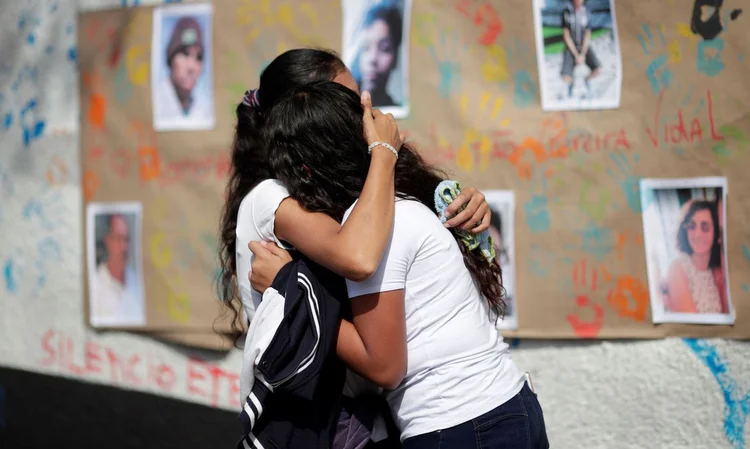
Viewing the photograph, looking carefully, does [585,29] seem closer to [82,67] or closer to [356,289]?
[356,289]

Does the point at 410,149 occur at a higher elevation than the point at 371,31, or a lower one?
lower

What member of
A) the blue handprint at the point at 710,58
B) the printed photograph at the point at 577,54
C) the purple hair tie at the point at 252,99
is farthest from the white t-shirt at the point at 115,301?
the blue handprint at the point at 710,58

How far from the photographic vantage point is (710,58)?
2709 millimetres

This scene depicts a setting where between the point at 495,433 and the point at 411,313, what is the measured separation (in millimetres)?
336

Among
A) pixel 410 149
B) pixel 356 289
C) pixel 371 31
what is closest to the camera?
pixel 356 289

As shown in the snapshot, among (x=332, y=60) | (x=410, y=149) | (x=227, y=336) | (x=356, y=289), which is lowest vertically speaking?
(x=227, y=336)

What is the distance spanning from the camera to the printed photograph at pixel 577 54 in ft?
9.23

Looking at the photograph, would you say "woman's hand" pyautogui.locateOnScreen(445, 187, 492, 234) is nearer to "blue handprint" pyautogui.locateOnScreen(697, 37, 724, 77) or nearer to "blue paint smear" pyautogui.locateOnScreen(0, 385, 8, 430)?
"blue handprint" pyautogui.locateOnScreen(697, 37, 724, 77)

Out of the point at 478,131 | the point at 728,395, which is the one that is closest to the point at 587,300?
the point at 728,395

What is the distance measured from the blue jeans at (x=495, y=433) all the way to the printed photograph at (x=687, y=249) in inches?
49.8

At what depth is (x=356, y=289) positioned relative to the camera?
1.65 metres

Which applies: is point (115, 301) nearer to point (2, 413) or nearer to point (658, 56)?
point (2, 413)

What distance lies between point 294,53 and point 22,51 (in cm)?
221

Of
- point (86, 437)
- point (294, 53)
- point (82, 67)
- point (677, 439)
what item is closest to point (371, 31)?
point (294, 53)
